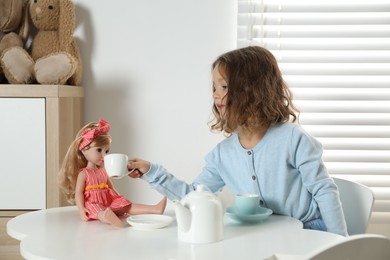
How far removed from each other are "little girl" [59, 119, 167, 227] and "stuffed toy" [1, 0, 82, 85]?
731mm

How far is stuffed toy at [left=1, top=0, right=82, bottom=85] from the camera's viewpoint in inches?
86.1

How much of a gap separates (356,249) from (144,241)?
54cm

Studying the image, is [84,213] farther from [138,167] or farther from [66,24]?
[66,24]

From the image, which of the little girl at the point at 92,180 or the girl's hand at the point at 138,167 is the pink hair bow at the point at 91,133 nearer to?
the little girl at the point at 92,180

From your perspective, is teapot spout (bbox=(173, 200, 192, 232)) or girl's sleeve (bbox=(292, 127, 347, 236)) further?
girl's sleeve (bbox=(292, 127, 347, 236))

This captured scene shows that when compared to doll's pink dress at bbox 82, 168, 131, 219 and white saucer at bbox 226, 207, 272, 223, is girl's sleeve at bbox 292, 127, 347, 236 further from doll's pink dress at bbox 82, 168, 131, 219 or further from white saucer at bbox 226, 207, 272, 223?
doll's pink dress at bbox 82, 168, 131, 219

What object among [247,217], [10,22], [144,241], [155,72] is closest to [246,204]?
[247,217]

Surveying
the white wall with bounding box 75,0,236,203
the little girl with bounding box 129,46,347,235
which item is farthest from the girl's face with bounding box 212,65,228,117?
the white wall with bounding box 75,0,236,203

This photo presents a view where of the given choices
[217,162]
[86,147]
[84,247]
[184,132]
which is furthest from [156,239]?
[184,132]

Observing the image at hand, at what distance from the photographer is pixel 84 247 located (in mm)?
1237

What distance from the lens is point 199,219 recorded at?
1.28 meters

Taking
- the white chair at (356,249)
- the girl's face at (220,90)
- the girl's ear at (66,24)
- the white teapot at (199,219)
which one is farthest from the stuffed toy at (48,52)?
the white chair at (356,249)

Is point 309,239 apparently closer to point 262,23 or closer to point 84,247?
point 84,247

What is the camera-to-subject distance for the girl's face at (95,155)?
4.90 ft
